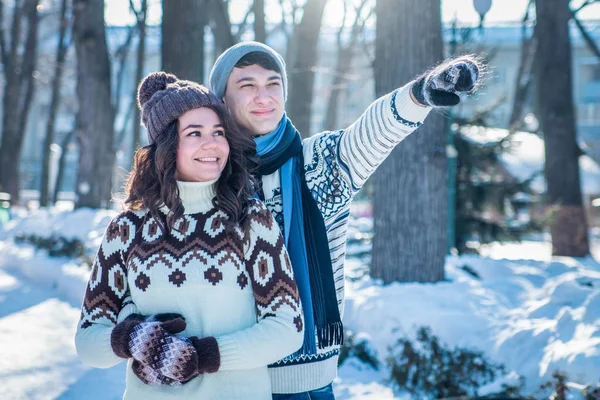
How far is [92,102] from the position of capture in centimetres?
1473

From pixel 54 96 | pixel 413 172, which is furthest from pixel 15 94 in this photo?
pixel 413 172

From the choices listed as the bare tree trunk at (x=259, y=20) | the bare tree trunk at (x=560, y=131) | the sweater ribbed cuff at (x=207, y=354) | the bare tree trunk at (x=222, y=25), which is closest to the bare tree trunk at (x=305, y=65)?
the bare tree trunk at (x=259, y=20)

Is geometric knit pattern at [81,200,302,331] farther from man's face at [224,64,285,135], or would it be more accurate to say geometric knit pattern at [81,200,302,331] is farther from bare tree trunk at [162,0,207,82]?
bare tree trunk at [162,0,207,82]

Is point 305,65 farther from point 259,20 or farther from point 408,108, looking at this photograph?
point 408,108

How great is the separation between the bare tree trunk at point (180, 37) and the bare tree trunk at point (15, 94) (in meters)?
14.2

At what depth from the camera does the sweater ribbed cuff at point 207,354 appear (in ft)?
6.99

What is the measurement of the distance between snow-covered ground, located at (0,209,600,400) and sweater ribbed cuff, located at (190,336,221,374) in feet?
9.60

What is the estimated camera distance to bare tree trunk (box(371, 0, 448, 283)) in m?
6.82

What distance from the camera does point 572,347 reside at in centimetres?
467

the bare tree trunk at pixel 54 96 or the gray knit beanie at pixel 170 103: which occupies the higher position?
the bare tree trunk at pixel 54 96

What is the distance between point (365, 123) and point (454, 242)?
8450 mm

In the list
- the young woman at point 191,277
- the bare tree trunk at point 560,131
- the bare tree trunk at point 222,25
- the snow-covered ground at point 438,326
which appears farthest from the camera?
the bare tree trunk at point 222,25

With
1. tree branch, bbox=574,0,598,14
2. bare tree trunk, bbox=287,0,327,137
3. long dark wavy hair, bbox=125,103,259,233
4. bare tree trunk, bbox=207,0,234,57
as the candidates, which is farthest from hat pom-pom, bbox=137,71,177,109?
tree branch, bbox=574,0,598,14

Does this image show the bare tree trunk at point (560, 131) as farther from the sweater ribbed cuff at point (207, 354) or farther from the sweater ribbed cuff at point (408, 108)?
the sweater ribbed cuff at point (207, 354)
